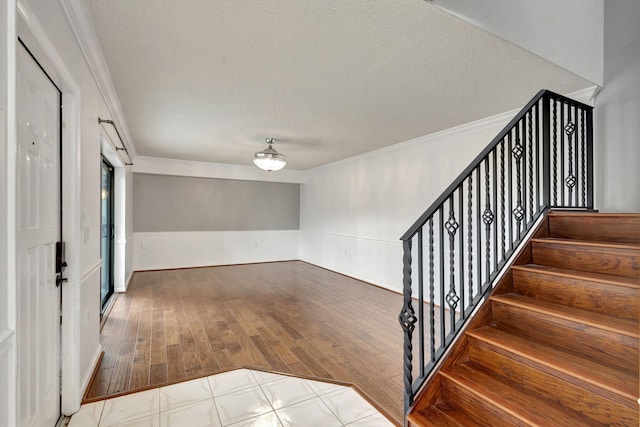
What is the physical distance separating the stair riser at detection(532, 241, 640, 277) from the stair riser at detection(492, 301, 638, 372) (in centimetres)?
55

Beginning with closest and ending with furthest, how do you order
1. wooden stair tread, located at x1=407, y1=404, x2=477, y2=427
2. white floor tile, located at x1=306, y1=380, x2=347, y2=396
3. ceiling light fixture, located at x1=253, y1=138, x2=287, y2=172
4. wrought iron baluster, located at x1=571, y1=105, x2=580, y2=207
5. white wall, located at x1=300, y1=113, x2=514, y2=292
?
wooden stair tread, located at x1=407, y1=404, x2=477, y2=427
white floor tile, located at x1=306, y1=380, x2=347, y2=396
wrought iron baluster, located at x1=571, y1=105, x2=580, y2=207
white wall, located at x1=300, y1=113, x2=514, y2=292
ceiling light fixture, located at x1=253, y1=138, x2=287, y2=172

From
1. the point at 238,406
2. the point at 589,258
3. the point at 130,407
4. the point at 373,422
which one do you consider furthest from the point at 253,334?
the point at 589,258

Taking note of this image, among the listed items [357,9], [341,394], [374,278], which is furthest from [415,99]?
[374,278]

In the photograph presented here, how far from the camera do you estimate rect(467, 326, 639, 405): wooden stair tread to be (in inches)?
52.1

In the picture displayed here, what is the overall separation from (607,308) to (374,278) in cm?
383

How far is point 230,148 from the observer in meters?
5.31

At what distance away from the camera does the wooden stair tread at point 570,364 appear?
1324 mm

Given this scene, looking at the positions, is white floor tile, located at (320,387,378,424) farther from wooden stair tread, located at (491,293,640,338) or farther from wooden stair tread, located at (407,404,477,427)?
wooden stair tread, located at (491,293,640,338)

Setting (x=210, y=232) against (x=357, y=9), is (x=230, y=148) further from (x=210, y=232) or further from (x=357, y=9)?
(x=357, y=9)

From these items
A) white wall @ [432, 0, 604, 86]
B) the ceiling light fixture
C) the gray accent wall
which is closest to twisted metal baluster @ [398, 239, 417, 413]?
white wall @ [432, 0, 604, 86]

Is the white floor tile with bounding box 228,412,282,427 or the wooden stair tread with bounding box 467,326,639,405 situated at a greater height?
the wooden stair tread with bounding box 467,326,639,405

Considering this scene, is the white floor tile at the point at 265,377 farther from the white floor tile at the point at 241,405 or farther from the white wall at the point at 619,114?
the white wall at the point at 619,114

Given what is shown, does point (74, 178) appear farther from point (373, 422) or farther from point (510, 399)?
point (510, 399)

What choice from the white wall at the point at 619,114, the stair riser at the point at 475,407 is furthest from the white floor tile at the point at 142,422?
the white wall at the point at 619,114
